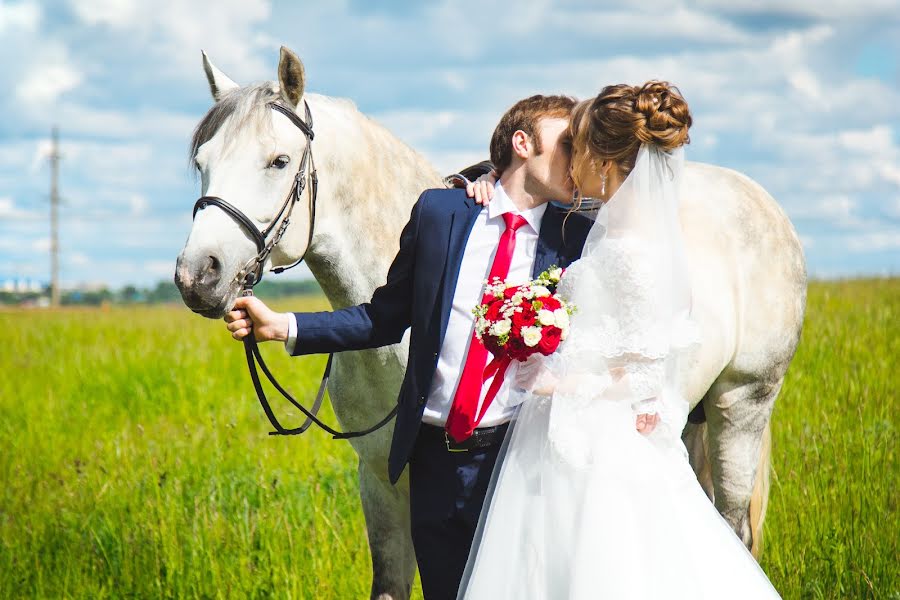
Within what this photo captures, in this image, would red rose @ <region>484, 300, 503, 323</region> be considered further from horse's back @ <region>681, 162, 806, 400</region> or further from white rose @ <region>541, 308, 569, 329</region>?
horse's back @ <region>681, 162, 806, 400</region>

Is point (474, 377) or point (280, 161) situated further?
point (280, 161)

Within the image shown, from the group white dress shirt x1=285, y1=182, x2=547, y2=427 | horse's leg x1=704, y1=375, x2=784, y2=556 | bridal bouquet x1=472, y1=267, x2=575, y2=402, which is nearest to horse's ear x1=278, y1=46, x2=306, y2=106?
white dress shirt x1=285, y1=182, x2=547, y2=427

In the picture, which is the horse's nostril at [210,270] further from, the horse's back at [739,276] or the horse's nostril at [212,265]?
the horse's back at [739,276]

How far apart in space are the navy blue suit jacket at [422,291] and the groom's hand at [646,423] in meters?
0.52

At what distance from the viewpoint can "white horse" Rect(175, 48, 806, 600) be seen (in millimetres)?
2779

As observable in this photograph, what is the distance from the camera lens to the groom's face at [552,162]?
250cm

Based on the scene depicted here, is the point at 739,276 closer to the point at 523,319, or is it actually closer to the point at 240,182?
the point at 523,319

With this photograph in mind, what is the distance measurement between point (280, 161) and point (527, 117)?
0.89 m

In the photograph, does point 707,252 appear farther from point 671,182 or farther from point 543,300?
point 543,300

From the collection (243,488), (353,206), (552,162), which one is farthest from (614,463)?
(243,488)

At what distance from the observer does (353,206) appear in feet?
10.0

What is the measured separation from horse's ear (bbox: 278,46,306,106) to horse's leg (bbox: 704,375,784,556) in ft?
7.08

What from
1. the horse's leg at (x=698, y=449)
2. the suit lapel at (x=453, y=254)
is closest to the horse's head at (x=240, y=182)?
the suit lapel at (x=453, y=254)

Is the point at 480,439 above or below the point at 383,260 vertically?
below
